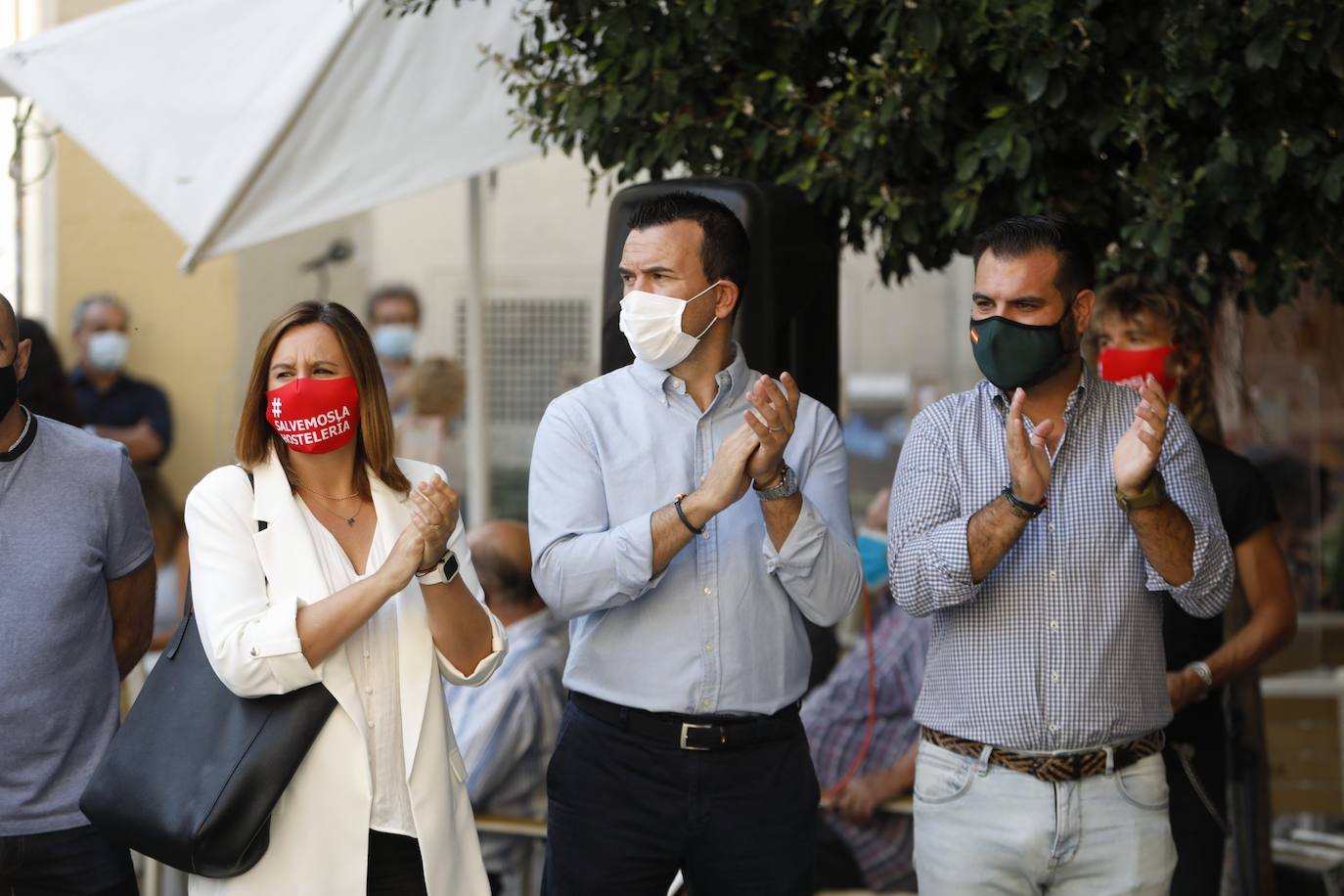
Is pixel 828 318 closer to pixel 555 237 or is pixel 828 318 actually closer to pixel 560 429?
pixel 560 429

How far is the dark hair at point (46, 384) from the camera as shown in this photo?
17.9 ft

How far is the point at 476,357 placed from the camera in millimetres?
6230

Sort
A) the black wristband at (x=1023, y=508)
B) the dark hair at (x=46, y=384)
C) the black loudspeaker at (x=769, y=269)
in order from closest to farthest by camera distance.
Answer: the black wristband at (x=1023, y=508) → the black loudspeaker at (x=769, y=269) → the dark hair at (x=46, y=384)

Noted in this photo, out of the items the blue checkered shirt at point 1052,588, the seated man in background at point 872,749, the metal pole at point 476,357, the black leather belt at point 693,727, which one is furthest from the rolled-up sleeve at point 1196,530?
the metal pole at point 476,357

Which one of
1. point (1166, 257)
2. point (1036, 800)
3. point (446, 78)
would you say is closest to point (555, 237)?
point (446, 78)

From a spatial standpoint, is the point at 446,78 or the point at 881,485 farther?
the point at 881,485

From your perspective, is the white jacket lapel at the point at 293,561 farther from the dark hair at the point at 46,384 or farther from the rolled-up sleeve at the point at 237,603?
the dark hair at the point at 46,384

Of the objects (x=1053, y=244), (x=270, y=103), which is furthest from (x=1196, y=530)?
(x=270, y=103)

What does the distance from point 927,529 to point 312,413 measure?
126 centimetres

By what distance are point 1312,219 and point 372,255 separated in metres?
6.66

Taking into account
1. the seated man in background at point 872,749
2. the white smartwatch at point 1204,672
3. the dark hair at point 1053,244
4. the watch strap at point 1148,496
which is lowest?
the seated man in background at point 872,749

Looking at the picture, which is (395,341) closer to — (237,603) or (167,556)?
(167,556)

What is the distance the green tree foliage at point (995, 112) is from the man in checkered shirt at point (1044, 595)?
57cm

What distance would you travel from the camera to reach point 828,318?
4.26 meters
